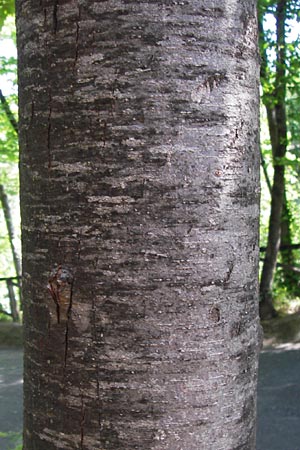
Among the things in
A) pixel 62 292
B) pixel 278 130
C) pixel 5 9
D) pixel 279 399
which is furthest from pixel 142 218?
pixel 278 130

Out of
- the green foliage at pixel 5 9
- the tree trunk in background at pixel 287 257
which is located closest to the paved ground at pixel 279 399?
the tree trunk in background at pixel 287 257

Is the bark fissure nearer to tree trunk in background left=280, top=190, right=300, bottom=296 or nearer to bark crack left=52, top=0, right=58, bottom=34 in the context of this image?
bark crack left=52, top=0, right=58, bottom=34

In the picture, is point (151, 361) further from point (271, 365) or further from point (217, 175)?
point (271, 365)

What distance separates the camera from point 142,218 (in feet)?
3.36

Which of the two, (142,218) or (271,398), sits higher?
(142,218)

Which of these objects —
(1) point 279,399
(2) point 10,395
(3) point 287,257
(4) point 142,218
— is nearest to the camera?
(4) point 142,218

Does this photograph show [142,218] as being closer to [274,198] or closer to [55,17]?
[55,17]

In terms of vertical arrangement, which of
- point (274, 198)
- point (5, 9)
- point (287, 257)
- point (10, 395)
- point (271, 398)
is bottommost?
point (10, 395)

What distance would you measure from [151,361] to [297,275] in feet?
33.9

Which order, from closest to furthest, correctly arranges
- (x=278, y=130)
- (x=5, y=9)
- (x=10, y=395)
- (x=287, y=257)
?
(x=5, y=9) < (x=10, y=395) < (x=278, y=130) < (x=287, y=257)

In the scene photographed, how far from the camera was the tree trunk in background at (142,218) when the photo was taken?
103 cm

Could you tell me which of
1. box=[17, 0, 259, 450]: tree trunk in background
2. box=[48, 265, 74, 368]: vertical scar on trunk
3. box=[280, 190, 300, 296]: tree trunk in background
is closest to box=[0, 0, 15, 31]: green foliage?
box=[17, 0, 259, 450]: tree trunk in background

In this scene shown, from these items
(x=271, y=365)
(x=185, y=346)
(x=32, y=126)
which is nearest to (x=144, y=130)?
(x=32, y=126)

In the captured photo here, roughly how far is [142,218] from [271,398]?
6.60 meters
